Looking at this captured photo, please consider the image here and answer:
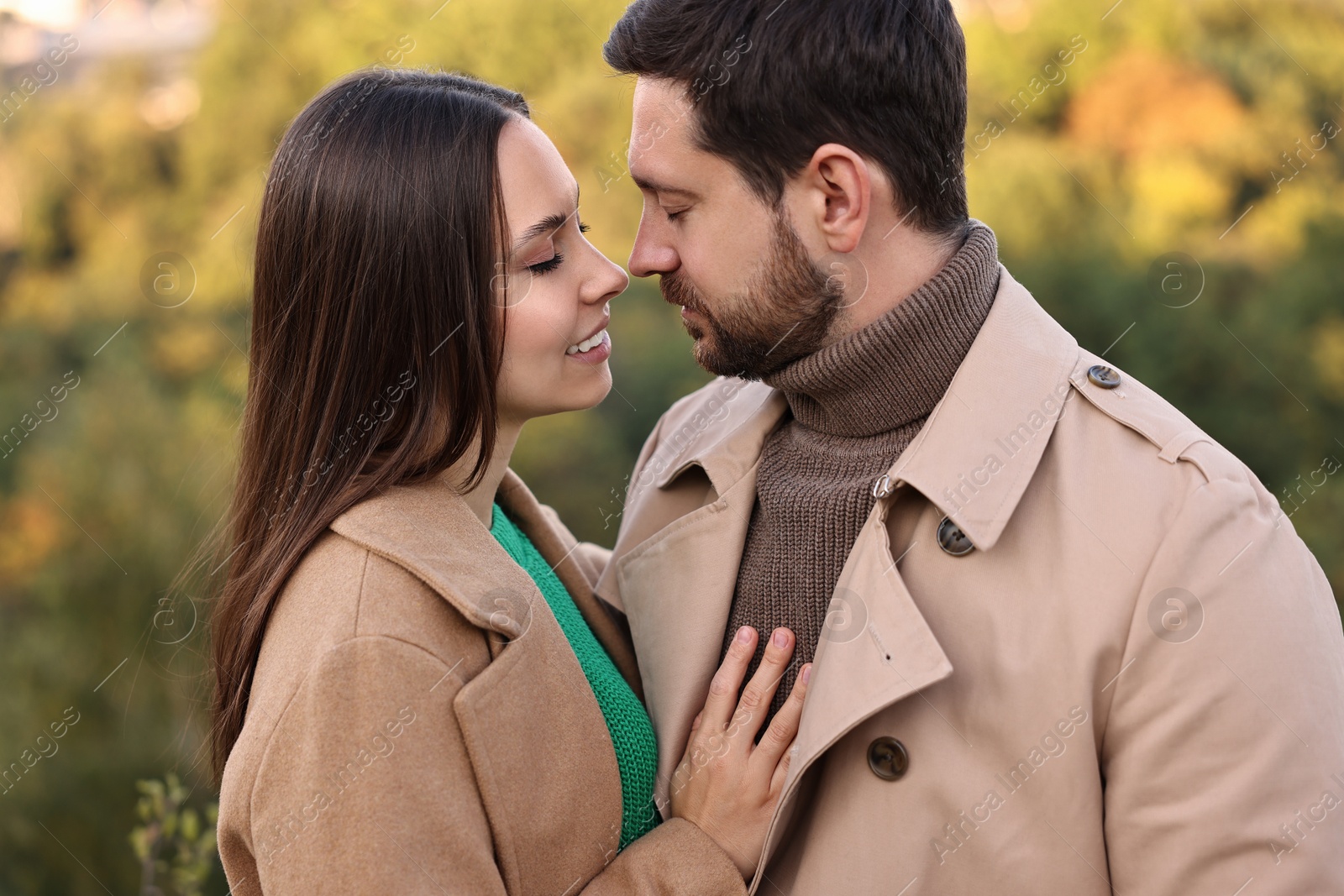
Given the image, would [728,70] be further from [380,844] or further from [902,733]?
[380,844]

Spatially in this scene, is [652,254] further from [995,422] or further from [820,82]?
[995,422]

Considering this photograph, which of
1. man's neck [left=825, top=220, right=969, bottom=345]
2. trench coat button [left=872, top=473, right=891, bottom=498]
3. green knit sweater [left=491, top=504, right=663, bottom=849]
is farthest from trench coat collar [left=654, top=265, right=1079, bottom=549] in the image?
green knit sweater [left=491, top=504, right=663, bottom=849]

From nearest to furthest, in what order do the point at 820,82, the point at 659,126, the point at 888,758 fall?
the point at 888,758 < the point at 820,82 < the point at 659,126

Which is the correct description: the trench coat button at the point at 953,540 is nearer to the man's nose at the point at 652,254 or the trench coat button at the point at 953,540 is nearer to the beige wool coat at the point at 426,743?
the beige wool coat at the point at 426,743

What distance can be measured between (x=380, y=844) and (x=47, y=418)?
27.2ft

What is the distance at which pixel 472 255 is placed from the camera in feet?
6.26

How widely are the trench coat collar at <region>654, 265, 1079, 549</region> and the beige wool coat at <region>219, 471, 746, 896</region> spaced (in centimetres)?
69

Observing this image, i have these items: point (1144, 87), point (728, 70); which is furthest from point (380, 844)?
point (1144, 87)

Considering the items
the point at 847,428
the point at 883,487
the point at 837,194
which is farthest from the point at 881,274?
the point at 883,487

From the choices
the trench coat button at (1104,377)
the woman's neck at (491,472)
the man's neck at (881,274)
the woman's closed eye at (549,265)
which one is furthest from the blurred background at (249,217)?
the trench coat button at (1104,377)

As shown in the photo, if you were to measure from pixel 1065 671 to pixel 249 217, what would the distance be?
16.7ft

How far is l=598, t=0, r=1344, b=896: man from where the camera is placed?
1658 mm

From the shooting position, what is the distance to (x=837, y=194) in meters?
2.07

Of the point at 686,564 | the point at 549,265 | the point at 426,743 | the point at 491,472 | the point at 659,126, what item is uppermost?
the point at 659,126
